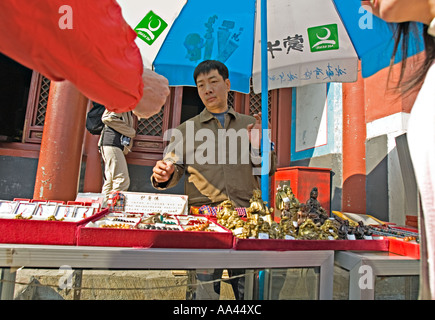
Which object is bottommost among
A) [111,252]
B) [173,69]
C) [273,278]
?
[273,278]

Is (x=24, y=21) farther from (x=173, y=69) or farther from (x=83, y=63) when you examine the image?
(x=173, y=69)

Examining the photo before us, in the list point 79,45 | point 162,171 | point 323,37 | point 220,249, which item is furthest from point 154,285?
point 323,37

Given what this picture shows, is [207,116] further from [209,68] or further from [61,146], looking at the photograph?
[61,146]

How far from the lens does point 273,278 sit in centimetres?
105

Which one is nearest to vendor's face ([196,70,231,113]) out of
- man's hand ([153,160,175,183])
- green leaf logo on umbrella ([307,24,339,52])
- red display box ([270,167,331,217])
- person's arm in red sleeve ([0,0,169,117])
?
man's hand ([153,160,175,183])

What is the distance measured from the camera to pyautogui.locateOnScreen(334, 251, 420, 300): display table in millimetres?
981

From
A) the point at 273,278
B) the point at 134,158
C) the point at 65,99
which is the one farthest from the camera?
the point at 134,158

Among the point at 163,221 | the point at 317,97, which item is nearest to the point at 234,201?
the point at 163,221

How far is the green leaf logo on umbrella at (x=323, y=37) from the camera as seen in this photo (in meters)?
2.43

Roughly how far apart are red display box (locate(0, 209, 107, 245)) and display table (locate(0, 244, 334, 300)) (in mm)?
46

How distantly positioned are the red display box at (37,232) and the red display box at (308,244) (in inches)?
25.3

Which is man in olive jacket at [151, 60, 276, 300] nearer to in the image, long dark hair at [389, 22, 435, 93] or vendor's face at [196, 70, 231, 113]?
vendor's face at [196, 70, 231, 113]

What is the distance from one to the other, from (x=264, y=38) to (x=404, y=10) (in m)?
1.66

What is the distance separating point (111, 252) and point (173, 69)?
2175 mm
